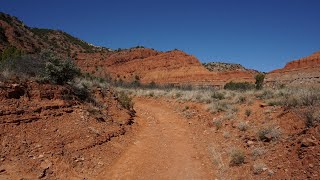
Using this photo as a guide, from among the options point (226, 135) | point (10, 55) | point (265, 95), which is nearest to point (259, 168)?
point (226, 135)

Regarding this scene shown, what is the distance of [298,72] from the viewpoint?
142 feet

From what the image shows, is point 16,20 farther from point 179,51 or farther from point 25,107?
point 25,107

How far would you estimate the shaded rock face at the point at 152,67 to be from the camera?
2096 inches

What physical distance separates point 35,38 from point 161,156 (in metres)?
44.9

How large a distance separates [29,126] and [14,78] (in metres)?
2.07

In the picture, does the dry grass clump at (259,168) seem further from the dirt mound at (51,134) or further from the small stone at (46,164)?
the small stone at (46,164)

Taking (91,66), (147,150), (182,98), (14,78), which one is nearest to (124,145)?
(147,150)

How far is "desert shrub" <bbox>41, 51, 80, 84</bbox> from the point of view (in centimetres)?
1220

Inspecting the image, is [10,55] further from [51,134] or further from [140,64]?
[140,64]

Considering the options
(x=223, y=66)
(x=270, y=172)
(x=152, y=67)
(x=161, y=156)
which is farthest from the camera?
(x=223, y=66)

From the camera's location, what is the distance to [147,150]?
1065cm

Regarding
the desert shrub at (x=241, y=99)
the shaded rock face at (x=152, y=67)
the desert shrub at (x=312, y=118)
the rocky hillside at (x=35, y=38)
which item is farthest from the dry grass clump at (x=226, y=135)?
the shaded rock face at (x=152, y=67)

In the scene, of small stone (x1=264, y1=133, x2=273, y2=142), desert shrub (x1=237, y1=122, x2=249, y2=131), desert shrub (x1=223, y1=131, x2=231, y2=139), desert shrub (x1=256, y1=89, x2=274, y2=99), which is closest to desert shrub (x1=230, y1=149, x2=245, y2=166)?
small stone (x1=264, y1=133, x2=273, y2=142)

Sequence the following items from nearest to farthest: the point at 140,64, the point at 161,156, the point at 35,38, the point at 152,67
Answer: the point at 161,156
the point at 35,38
the point at 152,67
the point at 140,64
